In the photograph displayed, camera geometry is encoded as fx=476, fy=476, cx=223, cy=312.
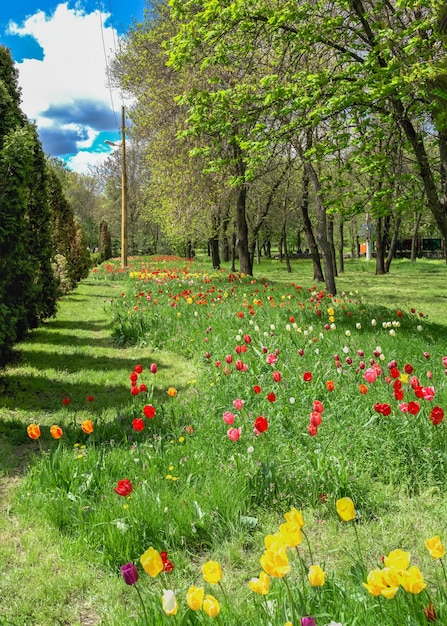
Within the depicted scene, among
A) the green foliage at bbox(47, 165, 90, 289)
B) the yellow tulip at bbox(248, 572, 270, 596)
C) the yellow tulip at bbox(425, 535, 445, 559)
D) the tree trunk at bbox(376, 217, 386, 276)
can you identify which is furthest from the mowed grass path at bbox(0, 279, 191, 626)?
the tree trunk at bbox(376, 217, 386, 276)

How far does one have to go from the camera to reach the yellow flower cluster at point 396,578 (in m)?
1.34

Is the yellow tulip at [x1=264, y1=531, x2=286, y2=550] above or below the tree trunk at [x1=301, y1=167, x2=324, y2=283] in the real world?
below

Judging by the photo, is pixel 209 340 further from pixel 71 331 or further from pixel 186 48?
pixel 186 48

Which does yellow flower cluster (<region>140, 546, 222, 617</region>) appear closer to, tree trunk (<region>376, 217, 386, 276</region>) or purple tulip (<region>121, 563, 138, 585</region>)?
purple tulip (<region>121, 563, 138, 585</region>)

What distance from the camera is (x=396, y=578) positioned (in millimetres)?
1345

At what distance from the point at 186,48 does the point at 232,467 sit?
A: 7.25 metres

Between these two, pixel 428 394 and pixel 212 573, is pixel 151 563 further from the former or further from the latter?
pixel 428 394

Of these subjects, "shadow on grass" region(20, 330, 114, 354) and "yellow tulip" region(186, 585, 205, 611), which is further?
"shadow on grass" region(20, 330, 114, 354)

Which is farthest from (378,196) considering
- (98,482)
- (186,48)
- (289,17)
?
(98,482)

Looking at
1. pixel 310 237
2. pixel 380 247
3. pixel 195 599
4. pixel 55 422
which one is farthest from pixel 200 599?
pixel 380 247

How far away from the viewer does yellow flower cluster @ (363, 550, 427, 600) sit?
1.34 meters

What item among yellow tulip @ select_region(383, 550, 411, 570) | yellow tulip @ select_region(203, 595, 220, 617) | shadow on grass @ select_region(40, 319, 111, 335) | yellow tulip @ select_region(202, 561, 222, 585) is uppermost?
yellow tulip @ select_region(383, 550, 411, 570)

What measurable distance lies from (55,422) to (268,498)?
2678 millimetres

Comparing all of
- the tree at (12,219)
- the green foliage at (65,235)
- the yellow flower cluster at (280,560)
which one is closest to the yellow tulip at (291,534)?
the yellow flower cluster at (280,560)
